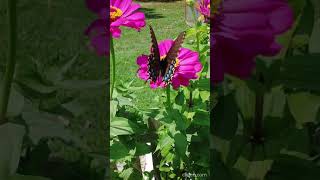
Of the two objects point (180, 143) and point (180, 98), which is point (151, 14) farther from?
point (180, 143)

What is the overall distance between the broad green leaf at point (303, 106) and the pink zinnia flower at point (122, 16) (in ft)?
1.56

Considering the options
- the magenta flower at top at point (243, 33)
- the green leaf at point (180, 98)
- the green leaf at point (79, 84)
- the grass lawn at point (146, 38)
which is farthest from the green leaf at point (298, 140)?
the grass lawn at point (146, 38)

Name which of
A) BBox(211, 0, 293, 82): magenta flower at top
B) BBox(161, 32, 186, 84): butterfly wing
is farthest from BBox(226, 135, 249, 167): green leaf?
BBox(161, 32, 186, 84): butterfly wing

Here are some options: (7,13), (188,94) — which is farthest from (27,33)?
(188,94)

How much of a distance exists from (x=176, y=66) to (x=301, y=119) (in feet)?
1.76

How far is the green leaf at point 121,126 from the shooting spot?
4.39 feet

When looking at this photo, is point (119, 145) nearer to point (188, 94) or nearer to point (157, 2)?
point (188, 94)

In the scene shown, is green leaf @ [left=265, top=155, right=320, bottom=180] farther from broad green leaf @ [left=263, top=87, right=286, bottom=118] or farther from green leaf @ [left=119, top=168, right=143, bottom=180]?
green leaf @ [left=119, top=168, right=143, bottom=180]

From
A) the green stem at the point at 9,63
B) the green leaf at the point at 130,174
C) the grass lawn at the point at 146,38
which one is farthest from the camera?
the grass lawn at the point at 146,38

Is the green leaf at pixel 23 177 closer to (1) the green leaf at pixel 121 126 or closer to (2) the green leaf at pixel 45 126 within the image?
(2) the green leaf at pixel 45 126

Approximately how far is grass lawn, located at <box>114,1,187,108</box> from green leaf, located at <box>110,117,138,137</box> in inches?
73.5

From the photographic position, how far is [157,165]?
1608 mm

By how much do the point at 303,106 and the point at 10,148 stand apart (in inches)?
20.6

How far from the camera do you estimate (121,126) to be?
137 cm
